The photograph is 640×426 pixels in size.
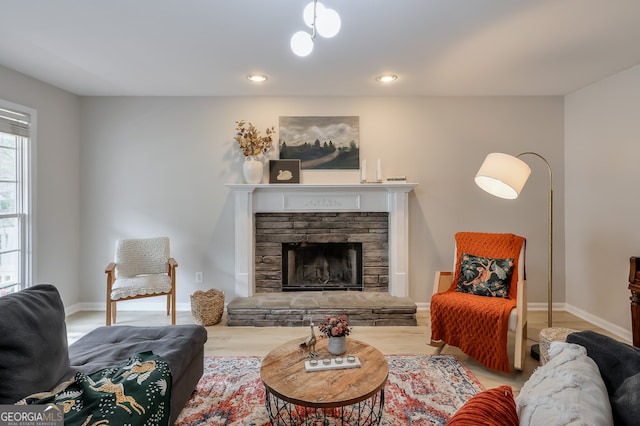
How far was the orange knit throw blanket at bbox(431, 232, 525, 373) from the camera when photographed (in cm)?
237

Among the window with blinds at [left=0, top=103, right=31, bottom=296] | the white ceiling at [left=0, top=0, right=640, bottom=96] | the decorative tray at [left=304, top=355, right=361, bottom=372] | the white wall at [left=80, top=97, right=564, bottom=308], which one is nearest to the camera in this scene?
the decorative tray at [left=304, top=355, right=361, bottom=372]

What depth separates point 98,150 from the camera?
12.3 feet

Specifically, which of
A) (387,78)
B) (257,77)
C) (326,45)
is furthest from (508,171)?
(257,77)

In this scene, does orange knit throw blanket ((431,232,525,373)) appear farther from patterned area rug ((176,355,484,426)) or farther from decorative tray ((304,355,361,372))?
decorative tray ((304,355,361,372))

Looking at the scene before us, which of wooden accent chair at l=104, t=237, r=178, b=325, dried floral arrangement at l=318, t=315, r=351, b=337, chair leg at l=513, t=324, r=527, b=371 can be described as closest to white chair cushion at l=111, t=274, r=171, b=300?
wooden accent chair at l=104, t=237, r=178, b=325

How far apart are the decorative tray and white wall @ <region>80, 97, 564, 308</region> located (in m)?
2.20

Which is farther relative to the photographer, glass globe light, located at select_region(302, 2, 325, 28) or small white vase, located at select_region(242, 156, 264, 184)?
small white vase, located at select_region(242, 156, 264, 184)

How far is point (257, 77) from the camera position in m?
3.15

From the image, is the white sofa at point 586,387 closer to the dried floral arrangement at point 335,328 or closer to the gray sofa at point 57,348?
the dried floral arrangement at point 335,328

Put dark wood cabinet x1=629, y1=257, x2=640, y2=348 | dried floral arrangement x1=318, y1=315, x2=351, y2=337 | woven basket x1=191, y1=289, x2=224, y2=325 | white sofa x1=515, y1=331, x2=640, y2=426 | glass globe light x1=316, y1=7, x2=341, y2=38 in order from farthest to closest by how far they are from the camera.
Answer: woven basket x1=191, y1=289, x2=224, y2=325 → dark wood cabinet x1=629, y1=257, x2=640, y2=348 → dried floral arrangement x1=318, y1=315, x2=351, y2=337 → glass globe light x1=316, y1=7, x2=341, y2=38 → white sofa x1=515, y1=331, x2=640, y2=426

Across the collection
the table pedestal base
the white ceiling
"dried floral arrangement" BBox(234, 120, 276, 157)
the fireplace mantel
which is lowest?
the table pedestal base

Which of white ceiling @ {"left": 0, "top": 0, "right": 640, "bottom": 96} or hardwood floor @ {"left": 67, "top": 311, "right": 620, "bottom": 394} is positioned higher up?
white ceiling @ {"left": 0, "top": 0, "right": 640, "bottom": 96}

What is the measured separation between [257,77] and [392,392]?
9.66 ft

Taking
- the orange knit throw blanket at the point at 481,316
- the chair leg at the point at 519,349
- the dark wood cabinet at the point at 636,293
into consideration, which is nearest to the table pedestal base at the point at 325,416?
the orange knit throw blanket at the point at 481,316
